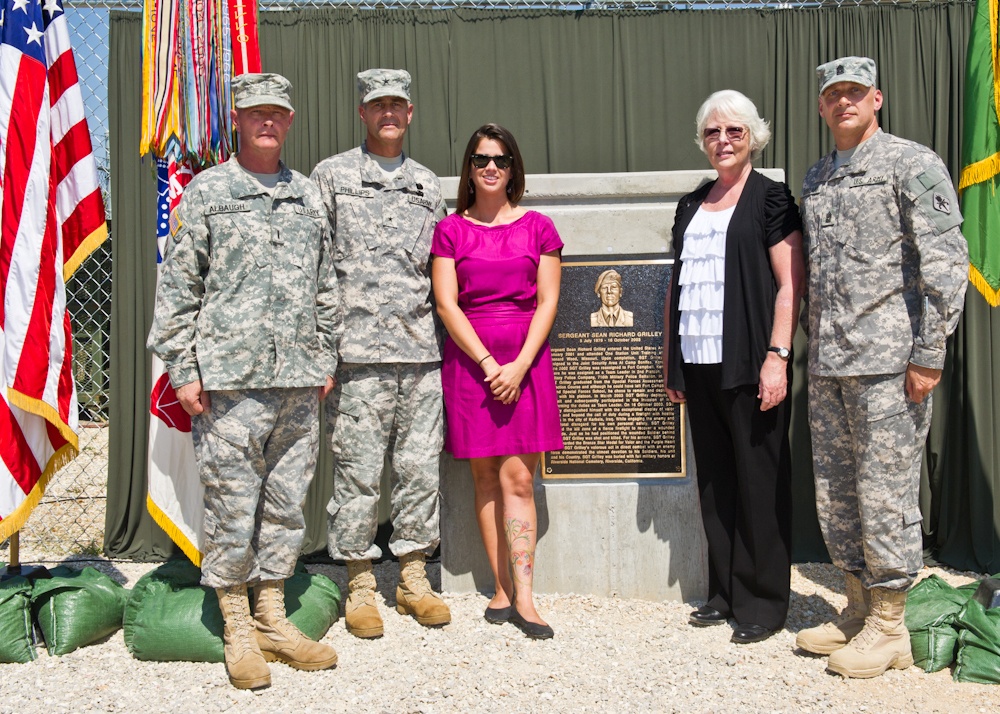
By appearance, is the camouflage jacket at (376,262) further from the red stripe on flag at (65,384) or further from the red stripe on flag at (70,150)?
the red stripe on flag at (65,384)

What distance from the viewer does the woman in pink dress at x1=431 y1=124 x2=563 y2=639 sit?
373 cm

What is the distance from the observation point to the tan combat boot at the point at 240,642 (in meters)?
3.22

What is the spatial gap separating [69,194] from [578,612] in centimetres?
311

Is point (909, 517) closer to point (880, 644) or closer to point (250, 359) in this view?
point (880, 644)

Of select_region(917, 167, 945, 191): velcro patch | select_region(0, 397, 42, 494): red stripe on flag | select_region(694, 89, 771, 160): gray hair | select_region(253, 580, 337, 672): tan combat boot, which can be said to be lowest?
select_region(253, 580, 337, 672): tan combat boot

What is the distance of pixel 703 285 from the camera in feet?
12.0

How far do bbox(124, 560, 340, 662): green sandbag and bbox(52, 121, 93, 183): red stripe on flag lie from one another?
192 cm

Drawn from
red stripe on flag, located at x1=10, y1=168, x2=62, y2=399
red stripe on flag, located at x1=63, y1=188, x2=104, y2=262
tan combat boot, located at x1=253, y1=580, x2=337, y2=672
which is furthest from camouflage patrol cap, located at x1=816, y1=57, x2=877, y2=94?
red stripe on flag, located at x1=10, y1=168, x2=62, y2=399

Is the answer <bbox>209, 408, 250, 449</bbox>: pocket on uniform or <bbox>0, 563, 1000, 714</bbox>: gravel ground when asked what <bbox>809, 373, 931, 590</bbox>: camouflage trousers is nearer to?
<bbox>0, 563, 1000, 714</bbox>: gravel ground

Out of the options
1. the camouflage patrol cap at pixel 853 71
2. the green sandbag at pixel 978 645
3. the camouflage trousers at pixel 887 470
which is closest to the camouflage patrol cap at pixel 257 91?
the camouflage patrol cap at pixel 853 71

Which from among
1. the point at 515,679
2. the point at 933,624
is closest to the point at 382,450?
the point at 515,679

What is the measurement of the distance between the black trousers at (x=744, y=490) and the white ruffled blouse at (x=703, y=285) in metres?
0.08

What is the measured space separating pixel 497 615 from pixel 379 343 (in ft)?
4.41

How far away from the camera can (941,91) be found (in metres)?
4.92
